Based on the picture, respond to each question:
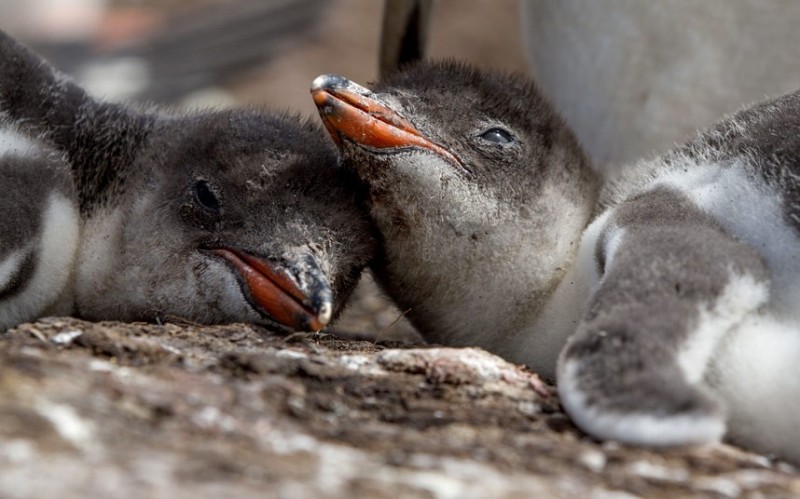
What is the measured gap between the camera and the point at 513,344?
138 inches

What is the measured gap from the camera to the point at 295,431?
7.71 ft

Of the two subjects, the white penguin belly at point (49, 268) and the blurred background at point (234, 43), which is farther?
the blurred background at point (234, 43)

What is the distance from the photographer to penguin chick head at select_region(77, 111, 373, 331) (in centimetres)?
325

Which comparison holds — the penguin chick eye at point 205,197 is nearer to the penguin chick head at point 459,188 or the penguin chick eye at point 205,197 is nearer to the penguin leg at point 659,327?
the penguin chick head at point 459,188

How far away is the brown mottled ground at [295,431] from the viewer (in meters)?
2.08

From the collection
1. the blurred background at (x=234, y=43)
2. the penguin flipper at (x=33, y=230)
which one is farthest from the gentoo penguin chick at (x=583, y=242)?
the blurred background at (x=234, y=43)

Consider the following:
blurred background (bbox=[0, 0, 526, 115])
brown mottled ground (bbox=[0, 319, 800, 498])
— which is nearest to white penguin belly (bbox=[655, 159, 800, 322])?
brown mottled ground (bbox=[0, 319, 800, 498])

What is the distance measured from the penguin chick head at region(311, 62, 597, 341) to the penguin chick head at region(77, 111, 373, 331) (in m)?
0.15

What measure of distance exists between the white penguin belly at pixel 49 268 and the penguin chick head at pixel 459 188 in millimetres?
858

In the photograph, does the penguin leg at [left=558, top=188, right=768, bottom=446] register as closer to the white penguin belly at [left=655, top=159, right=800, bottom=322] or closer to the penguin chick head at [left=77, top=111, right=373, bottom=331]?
the white penguin belly at [left=655, top=159, right=800, bottom=322]

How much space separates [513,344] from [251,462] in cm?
149

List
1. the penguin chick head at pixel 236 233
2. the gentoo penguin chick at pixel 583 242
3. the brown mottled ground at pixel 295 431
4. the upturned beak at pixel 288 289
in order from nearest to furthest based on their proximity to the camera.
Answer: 1. the brown mottled ground at pixel 295 431
2. the gentoo penguin chick at pixel 583 242
3. the upturned beak at pixel 288 289
4. the penguin chick head at pixel 236 233

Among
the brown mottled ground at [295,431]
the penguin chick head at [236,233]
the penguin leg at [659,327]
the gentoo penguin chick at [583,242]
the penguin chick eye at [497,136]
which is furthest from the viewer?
the penguin chick eye at [497,136]

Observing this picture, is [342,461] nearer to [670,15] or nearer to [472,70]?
[472,70]
